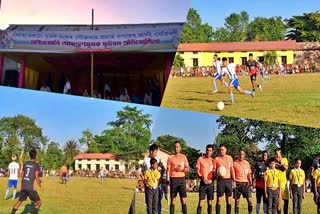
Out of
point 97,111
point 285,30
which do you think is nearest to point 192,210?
point 97,111

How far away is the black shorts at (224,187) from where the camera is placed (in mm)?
7207

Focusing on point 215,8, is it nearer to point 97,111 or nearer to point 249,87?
point 249,87

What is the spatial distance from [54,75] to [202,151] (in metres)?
2.27

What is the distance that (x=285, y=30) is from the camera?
33.1 ft

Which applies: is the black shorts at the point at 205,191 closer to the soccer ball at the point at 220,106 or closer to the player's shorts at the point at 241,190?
the player's shorts at the point at 241,190

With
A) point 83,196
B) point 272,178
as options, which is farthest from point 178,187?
point 272,178

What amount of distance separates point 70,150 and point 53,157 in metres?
0.21

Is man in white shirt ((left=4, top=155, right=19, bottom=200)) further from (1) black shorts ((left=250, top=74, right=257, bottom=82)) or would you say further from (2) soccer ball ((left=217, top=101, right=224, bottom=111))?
(1) black shorts ((left=250, top=74, right=257, bottom=82))

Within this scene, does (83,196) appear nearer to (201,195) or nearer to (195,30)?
(201,195)

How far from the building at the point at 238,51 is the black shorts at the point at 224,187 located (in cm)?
257

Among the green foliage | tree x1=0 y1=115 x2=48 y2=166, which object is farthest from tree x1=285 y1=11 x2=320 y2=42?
tree x1=0 y1=115 x2=48 y2=166

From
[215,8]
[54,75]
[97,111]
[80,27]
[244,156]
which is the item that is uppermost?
[215,8]

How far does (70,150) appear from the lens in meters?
7.41

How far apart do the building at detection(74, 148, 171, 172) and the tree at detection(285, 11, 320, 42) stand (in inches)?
142
